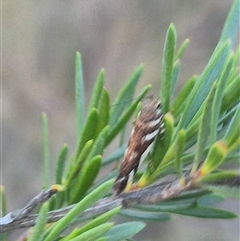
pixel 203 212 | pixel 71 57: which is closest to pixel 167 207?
pixel 203 212

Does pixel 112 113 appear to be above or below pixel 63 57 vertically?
below

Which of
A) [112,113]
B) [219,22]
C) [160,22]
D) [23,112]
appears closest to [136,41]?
[160,22]

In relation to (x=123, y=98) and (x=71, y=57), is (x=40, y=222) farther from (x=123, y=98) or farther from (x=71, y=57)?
(x=71, y=57)

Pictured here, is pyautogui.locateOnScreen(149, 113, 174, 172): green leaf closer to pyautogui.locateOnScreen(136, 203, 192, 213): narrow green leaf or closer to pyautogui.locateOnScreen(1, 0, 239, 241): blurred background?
pyautogui.locateOnScreen(136, 203, 192, 213): narrow green leaf

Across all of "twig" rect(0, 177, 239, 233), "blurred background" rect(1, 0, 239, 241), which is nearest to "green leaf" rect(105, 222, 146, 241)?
"twig" rect(0, 177, 239, 233)

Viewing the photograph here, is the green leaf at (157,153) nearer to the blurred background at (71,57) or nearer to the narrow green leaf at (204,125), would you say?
the narrow green leaf at (204,125)

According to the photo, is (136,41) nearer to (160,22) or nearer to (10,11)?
(160,22)
